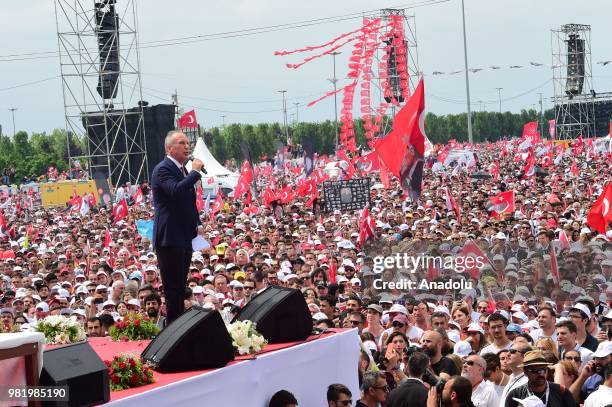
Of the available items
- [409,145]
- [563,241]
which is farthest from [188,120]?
[563,241]

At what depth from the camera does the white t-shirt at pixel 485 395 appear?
27.2 feet

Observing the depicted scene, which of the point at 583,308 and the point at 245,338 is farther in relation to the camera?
the point at 583,308

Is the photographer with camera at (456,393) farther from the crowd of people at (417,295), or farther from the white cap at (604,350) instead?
the white cap at (604,350)

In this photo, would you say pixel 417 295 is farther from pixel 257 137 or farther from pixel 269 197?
pixel 257 137

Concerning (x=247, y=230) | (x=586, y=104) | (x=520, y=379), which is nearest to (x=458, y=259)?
(x=520, y=379)

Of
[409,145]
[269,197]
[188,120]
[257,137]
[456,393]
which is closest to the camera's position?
[456,393]

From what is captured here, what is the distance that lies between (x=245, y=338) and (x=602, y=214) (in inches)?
479

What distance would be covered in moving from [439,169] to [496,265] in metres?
36.6

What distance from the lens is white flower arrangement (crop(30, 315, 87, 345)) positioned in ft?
24.7

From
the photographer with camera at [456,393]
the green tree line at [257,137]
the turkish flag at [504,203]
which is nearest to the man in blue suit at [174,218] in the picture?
the photographer with camera at [456,393]

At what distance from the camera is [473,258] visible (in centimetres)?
1371

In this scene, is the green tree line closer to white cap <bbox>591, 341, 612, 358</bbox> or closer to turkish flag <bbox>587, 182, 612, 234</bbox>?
turkish flag <bbox>587, 182, 612, 234</bbox>

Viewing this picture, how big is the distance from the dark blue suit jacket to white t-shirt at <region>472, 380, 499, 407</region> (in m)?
2.34

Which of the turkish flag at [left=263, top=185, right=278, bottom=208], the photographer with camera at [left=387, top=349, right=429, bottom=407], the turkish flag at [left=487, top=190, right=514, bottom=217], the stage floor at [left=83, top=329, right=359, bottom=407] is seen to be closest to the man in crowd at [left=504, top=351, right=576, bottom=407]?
the photographer with camera at [left=387, top=349, right=429, bottom=407]
